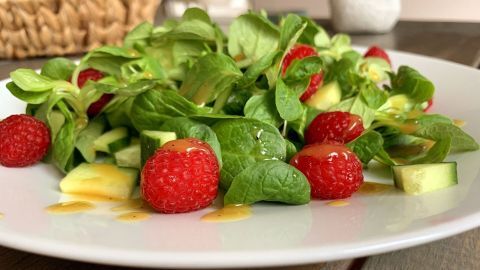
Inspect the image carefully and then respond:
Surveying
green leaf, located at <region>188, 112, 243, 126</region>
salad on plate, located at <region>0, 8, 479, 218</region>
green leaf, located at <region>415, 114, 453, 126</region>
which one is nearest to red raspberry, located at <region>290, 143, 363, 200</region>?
salad on plate, located at <region>0, 8, 479, 218</region>

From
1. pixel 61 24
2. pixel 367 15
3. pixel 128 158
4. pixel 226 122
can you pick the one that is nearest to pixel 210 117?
pixel 226 122

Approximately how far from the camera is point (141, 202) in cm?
74

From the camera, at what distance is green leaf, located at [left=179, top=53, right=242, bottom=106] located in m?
0.86

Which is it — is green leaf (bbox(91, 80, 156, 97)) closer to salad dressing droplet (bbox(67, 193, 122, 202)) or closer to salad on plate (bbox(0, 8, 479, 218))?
salad on plate (bbox(0, 8, 479, 218))

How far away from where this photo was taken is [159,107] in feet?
2.85

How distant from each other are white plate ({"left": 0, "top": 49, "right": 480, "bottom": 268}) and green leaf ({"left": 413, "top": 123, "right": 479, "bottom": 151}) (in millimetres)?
39

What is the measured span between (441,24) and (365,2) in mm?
329

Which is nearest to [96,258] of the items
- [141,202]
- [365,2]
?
[141,202]

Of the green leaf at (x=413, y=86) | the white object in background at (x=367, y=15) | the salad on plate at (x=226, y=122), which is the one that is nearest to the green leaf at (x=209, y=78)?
the salad on plate at (x=226, y=122)

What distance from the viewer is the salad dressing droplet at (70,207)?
68cm

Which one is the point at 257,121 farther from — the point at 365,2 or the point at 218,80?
the point at 365,2

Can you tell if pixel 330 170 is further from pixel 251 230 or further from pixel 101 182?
pixel 101 182

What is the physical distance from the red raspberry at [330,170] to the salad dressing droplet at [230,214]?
89 mm

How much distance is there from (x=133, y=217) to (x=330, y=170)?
23 centimetres
